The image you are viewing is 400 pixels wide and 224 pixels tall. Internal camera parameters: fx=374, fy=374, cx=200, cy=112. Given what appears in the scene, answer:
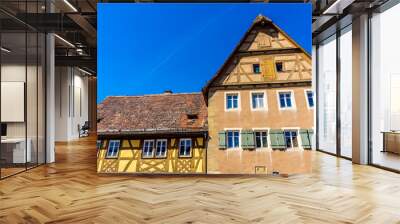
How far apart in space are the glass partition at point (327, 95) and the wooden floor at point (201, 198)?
3.21 metres

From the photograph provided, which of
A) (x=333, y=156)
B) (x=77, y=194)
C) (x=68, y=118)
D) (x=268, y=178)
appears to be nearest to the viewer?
(x=77, y=194)

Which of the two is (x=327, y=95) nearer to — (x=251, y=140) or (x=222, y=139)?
(x=251, y=140)

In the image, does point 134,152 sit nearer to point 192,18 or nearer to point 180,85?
point 180,85

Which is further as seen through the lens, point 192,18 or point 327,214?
point 192,18

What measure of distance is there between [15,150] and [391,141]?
282 inches

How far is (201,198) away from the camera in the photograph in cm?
504

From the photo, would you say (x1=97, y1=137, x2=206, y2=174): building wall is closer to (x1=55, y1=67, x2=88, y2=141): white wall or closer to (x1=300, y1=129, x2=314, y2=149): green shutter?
(x1=300, y1=129, x2=314, y2=149): green shutter

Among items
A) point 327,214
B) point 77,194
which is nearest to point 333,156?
point 327,214

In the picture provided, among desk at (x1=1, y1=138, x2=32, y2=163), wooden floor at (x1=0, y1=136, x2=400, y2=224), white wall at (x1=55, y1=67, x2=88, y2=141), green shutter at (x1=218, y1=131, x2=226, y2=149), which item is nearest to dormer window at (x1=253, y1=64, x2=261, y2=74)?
green shutter at (x1=218, y1=131, x2=226, y2=149)

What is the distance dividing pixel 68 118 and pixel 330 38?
36.7 ft

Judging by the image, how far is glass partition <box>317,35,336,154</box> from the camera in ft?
33.2

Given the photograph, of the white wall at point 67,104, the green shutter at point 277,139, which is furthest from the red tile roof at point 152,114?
the white wall at point 67,104

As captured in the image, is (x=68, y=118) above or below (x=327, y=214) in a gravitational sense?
above

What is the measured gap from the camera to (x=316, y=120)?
11.4 m
